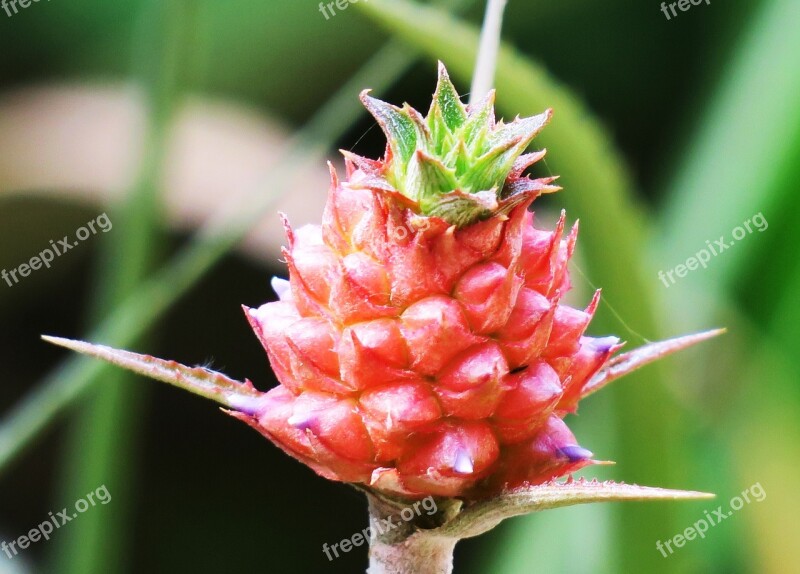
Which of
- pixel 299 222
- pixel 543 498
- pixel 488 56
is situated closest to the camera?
pixel 543 498

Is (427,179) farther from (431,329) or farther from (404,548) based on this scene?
(404,548)

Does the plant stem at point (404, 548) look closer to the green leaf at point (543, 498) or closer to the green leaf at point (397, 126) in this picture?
the green leaf at point (543, 498)

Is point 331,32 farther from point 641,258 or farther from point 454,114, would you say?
point 454,114

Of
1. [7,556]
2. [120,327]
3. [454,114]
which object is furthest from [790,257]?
[7,556]

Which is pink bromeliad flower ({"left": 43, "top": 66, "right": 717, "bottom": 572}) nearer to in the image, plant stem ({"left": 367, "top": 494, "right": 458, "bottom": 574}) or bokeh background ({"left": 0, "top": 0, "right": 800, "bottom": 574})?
plant stem ({"left": 367, "top": 494, "right": 458, "bottom": 574})

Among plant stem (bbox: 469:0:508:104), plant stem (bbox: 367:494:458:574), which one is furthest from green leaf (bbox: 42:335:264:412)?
plant stem (bbox: 469:0:508:104)

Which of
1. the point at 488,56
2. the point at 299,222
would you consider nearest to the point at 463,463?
the point at 488,56

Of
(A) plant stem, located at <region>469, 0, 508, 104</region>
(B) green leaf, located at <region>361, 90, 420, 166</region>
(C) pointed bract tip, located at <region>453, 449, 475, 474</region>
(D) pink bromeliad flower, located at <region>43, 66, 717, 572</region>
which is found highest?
(A) plant stem, located at <region>469, 0, 508, 104</region>
